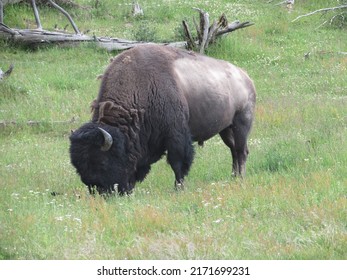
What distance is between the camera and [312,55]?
23.2 m

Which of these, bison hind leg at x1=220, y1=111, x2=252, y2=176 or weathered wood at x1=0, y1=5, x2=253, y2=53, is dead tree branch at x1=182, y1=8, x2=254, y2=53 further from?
bison hind leg at x1=220, y1=111, x2=252, y2=176

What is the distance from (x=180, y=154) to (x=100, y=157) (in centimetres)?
128

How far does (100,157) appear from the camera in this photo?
10.5 metres

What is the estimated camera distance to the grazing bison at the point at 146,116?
1052 centimetres

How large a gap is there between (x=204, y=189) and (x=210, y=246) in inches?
121

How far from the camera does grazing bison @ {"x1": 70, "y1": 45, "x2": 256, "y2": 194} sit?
10523 millimetres

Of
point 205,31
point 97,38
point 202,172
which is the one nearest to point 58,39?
point 97,38

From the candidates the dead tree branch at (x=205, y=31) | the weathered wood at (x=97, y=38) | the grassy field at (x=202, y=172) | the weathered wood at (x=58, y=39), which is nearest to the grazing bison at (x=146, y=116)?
the grassy field at (x=202, y=172)

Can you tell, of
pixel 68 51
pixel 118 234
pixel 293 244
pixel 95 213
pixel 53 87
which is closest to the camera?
pixel 293 244

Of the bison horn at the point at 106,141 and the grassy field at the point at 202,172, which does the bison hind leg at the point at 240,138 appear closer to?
the grassy field at the point at 202,172

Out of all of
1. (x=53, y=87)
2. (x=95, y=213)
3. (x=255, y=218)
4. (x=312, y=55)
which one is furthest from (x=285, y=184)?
(x=312, y=55)

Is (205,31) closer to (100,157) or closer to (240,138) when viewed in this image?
(240,138)

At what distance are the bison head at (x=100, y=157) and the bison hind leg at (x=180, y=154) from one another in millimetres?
740

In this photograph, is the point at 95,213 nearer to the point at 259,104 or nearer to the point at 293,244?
the point at 293,244
